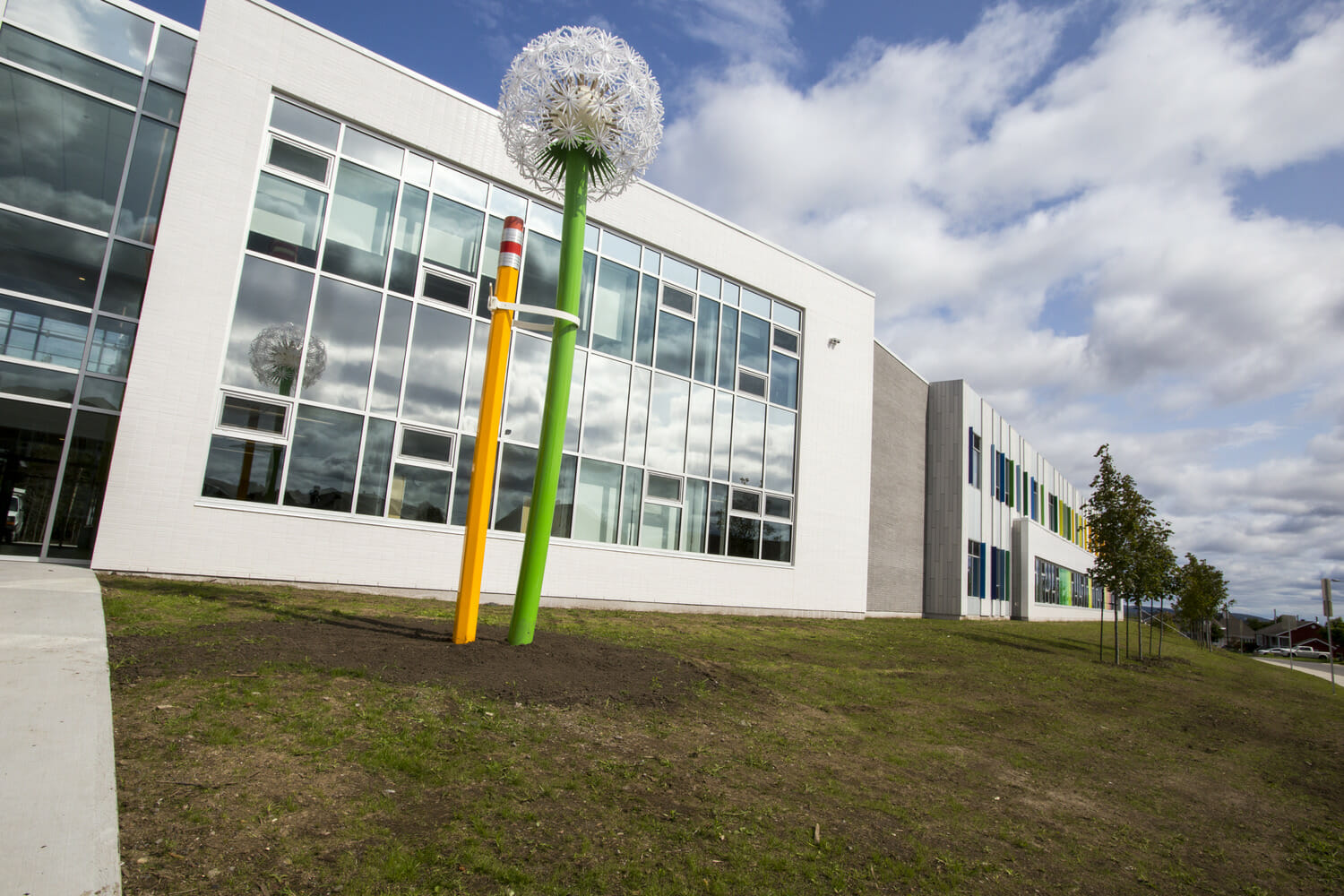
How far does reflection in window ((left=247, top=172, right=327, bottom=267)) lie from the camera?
12.1 meters

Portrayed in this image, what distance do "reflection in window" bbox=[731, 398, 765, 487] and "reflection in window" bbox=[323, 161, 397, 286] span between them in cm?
942

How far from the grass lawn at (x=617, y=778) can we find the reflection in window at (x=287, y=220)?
583 cm

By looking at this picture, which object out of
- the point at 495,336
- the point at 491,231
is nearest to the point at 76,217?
the point at 491,231

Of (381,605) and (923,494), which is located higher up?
(923,494)

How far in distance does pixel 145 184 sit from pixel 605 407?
9046 mm

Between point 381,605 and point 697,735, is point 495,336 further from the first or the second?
point 381,605

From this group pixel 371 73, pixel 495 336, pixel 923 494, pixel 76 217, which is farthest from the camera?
pixel 923 494

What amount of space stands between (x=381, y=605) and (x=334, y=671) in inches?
199

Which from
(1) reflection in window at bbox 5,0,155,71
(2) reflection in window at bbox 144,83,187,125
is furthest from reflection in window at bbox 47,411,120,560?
(1) reflection in window at bbox 5,0,155,71

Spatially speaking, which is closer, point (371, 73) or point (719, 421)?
point (371, 73)

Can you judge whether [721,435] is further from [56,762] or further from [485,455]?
[56,762]

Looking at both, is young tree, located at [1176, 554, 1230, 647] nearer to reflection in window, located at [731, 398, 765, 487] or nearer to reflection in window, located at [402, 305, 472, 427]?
→ reflection in window, located at [731, 398, 765, 487]

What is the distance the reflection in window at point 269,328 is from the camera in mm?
11719

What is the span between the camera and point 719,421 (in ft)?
61.1
